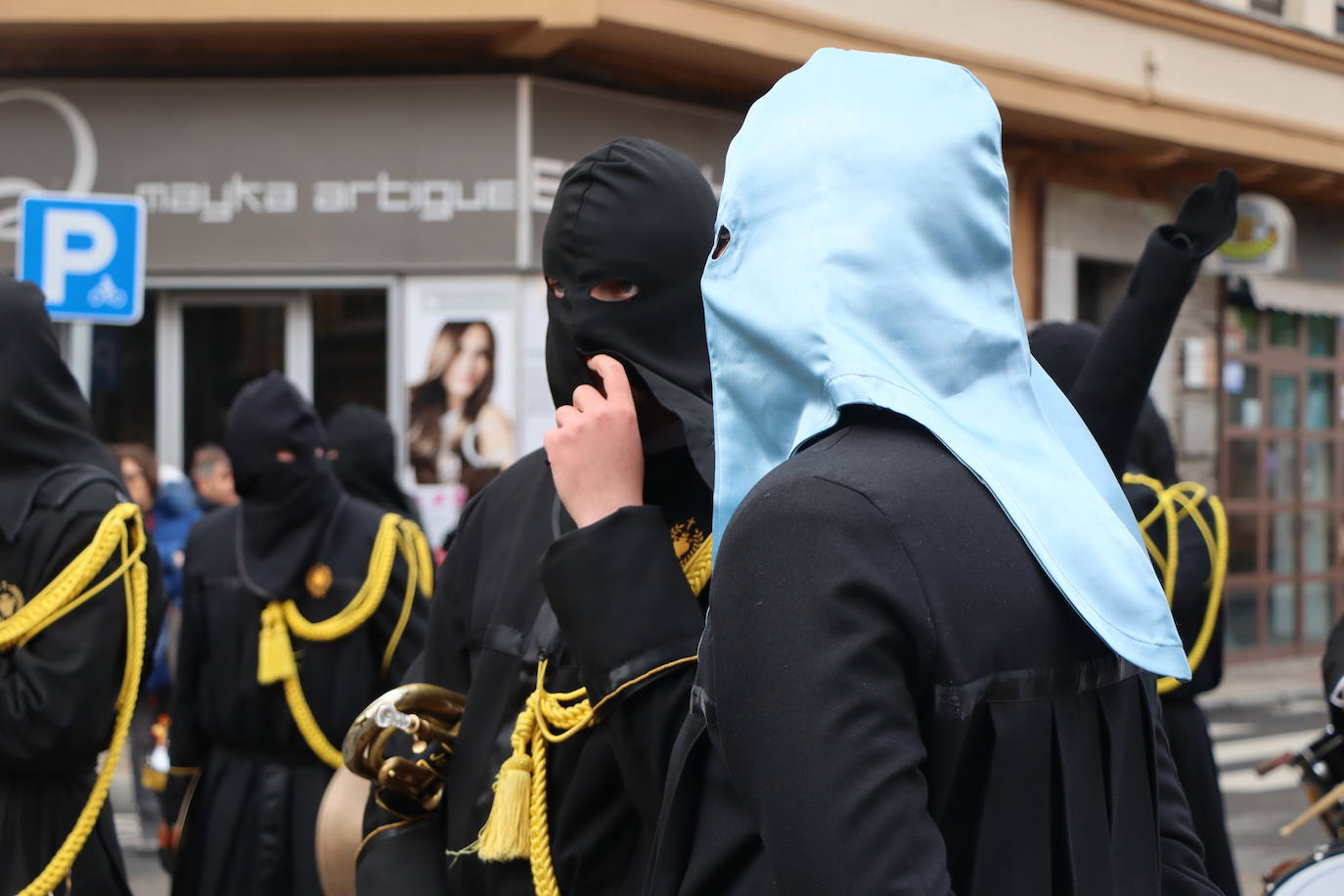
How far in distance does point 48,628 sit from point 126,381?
A: 860 cm

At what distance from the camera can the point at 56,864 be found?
10.6ft

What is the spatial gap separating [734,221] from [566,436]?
0.52m

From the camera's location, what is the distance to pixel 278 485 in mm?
5004

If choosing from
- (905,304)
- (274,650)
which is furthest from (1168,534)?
(905,304)

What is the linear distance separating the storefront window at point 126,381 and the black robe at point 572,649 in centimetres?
937

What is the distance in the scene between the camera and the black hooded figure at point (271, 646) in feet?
14.8

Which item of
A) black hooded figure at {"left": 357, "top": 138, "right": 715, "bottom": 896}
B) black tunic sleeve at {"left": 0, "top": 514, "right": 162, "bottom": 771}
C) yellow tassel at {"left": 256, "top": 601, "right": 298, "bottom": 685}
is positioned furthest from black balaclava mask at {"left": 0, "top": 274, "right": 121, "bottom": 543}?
black hooded figure at {"left": 357, "top": 138, "right": 715, "bottom": 896}

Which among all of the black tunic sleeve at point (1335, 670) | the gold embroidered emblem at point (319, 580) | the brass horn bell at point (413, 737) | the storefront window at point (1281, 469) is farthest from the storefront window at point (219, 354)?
the storefront window at point (1281, 469)

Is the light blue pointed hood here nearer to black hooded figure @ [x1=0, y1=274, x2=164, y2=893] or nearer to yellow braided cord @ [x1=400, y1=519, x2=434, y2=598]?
black hooded figure @ [x1=0, y1=274, x2=164, y2=893]

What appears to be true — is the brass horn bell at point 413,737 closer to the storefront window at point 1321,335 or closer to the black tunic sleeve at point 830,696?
the black tunic sleeve at point 830,696

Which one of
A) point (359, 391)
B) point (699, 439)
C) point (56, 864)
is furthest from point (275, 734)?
point (359, 391)

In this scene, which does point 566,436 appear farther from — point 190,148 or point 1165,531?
point 190,148

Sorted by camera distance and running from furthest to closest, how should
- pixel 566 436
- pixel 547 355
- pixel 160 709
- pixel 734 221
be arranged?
pixel 160 709
pixel 547 355
pixel 566 436
pixel 734 221

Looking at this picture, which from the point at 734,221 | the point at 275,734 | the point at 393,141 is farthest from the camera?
the point at 393,141
